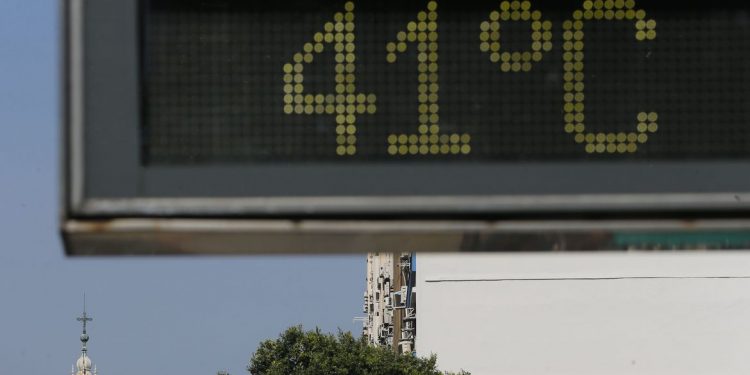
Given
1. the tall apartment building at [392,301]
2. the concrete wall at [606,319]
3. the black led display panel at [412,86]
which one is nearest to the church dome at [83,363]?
the tall apartment building at [392,301]

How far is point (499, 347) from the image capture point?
58344 mm

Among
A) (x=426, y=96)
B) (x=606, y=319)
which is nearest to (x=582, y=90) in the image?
(x=426, y=96)

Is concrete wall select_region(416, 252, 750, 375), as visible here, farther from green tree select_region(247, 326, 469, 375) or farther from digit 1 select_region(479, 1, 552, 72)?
digit 1 select_region(479, 1, 552, 72)

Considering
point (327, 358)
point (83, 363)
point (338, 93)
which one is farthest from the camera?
point (83, 363)

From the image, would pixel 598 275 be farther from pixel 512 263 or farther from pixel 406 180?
pixel 406 180

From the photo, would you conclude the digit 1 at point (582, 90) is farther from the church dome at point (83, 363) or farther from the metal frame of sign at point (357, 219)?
the church dome at point (83, 363)

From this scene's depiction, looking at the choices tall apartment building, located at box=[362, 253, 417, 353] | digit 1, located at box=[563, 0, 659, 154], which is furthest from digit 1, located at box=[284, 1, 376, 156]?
tall apartment building, located at box=[362, 253, 417, 353]

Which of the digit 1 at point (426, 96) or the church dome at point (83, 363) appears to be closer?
the digit 1 at point (426, 96)

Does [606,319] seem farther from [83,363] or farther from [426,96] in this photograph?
[83,363]

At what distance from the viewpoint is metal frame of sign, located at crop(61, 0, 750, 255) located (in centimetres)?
499

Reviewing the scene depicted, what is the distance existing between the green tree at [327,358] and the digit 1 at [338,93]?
45.7 m

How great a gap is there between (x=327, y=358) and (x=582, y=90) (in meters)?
48.2

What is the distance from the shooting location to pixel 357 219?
504cm

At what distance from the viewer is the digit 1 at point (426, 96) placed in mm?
5168
